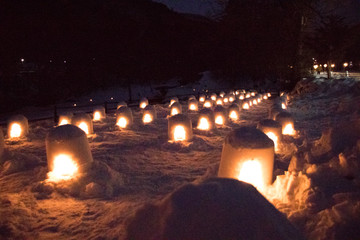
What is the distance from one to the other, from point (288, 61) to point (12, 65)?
2685cm

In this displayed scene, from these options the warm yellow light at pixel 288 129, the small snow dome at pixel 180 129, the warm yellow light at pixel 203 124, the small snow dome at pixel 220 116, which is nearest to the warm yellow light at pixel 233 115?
the small snow dome at pixel 220 116

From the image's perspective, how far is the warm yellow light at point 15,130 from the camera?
10.2m

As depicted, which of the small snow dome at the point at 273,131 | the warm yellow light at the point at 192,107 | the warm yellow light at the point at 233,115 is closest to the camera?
the small snow dome at the point at 273,131

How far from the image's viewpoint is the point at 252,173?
4.97 m

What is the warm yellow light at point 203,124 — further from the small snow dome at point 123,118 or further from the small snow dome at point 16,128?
the small snow dome at point 16,128

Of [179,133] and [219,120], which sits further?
[219,120]

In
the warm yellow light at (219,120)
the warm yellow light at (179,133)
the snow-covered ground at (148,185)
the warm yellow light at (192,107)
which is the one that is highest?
the warm yellow light at (192,107)

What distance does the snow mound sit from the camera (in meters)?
2.32

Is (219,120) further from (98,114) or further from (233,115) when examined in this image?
(98,114)

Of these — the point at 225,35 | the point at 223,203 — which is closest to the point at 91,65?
the point at 225,35

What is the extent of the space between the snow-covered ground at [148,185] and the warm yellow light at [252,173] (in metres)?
0.27

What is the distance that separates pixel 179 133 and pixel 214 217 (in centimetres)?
695

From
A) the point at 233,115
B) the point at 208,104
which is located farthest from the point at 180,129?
the point at 208,104

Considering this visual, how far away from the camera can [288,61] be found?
28.4 m
